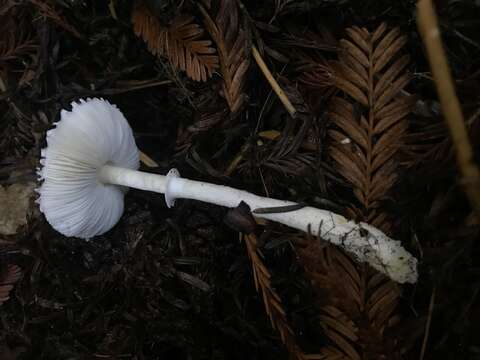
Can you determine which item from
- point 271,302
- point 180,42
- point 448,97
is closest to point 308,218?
point 271,302

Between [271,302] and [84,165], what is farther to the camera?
[84,165]

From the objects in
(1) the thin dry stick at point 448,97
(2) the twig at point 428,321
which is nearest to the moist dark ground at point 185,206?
(2) the twig at point 428,321

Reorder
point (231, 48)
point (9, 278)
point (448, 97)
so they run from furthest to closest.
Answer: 1. point (9, 278)
2. point (231, 48)
3. point (448, 97)

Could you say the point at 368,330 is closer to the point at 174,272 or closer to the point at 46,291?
the point at 174,272

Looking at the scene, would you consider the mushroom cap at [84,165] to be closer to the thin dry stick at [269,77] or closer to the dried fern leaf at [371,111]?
the thin dry stick at [269,77]

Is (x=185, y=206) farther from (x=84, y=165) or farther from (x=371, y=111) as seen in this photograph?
(x=371, y=111)

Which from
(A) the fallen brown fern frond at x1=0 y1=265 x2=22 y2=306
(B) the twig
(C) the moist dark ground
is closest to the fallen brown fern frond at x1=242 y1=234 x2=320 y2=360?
(C) the moist dark ground
